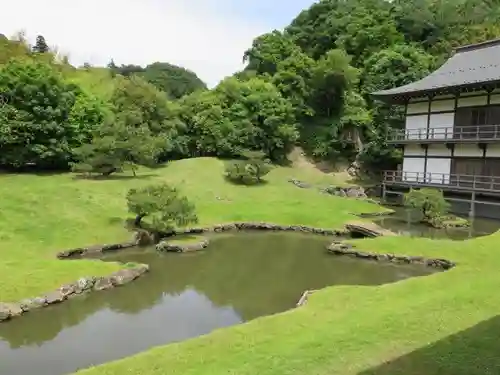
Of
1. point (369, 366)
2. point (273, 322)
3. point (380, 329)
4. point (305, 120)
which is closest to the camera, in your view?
point (369, 366)

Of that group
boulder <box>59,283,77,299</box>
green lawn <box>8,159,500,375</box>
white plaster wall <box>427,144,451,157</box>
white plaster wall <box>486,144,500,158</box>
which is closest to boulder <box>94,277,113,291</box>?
green lawn <box>8,159,500,375</box>

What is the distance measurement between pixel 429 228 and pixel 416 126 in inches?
412

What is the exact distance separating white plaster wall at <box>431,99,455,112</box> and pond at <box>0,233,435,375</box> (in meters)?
14.2

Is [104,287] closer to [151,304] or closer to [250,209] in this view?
[151,304]

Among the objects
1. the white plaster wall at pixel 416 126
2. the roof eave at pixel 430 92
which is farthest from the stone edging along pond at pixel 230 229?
the white plaster wall at pixel 416 126

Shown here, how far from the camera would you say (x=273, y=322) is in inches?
382

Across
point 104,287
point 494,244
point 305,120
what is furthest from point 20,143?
point 494,244

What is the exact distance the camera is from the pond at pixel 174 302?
10430mm

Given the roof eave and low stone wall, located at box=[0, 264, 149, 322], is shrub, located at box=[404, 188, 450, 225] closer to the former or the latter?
the roof eave

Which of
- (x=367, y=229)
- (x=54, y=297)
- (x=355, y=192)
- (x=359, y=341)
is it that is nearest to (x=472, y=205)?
(x=367, y=229)

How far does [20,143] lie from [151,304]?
20.9 meters

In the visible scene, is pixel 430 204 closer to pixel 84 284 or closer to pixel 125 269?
pixel 125 269

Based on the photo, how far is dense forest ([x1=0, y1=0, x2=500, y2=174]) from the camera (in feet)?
99.6

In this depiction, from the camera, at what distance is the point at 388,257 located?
57.6 feet
